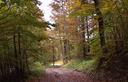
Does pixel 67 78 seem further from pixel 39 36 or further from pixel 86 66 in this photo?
pixel 86 66

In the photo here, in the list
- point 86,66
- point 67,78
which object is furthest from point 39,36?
point 86,66

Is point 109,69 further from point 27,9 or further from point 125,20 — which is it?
point 27,9

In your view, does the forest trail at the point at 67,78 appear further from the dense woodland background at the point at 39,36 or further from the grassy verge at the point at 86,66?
the grassy verge at the point at 86,66

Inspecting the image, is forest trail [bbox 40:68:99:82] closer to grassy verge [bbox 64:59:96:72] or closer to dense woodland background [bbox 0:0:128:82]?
dense woodland background [bbox 0:0:128:82]

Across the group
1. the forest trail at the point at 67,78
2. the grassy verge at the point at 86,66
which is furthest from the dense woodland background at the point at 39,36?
the grassy verge at the point at 86,66

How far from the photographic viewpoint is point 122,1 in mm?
14312

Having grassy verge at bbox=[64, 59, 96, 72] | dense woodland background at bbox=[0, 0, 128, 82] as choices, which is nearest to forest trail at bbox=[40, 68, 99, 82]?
dense woodland background at bbox=[0, 0, 128, 82]

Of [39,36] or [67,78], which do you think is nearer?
[67,78]

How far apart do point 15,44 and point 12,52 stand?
1.96ft

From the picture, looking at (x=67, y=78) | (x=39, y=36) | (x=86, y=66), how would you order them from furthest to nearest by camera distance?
(x=86, y=66)
(x=39, y=36)
(x=67, y=78)

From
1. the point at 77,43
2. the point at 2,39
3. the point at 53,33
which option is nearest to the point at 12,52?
the point at 2,39

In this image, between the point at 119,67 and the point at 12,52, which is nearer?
the point at 119,67

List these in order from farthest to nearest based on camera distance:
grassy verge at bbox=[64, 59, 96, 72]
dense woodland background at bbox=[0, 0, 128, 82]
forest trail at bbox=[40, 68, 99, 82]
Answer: grassy verge at bbox=[64, 59, 96, 72] → forest trail at bbox=[40, 68, 99, 82] → dense woodland background at bbox=[0, 0, 128, 82]

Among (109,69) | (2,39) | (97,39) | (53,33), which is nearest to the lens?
(2,39)
